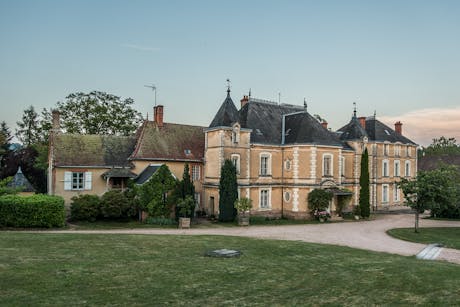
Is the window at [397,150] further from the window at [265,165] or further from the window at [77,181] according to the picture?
the window at [77,181]

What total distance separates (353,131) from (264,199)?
1306cm

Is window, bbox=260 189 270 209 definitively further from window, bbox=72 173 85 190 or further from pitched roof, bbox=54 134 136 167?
window, bbox=72 173 85 190

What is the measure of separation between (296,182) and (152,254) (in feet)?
60.6

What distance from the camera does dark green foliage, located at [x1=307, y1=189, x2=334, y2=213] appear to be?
30.2 m

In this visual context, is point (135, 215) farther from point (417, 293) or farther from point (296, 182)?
point (417, 293)

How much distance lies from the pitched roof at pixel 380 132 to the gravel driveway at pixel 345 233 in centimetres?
1123

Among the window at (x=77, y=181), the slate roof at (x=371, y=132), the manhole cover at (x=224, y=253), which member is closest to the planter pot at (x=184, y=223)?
the window at (x=77, y=181)

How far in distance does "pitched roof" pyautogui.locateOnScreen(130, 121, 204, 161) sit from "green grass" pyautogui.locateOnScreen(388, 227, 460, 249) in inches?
650

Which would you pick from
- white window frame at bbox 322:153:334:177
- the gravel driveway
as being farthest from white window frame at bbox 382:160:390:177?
white window frame at bbox 322:153:334:177

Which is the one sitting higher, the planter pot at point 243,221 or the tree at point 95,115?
the tree at point 95,115

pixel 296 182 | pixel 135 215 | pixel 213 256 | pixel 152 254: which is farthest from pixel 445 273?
pixel 135 215

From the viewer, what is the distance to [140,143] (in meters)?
31.9

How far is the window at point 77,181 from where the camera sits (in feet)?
97.5

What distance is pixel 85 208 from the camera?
26.9 meters
